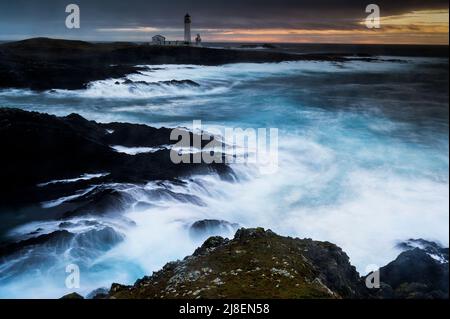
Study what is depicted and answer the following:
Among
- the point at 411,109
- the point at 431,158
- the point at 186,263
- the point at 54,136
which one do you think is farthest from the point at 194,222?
the point at 411,109

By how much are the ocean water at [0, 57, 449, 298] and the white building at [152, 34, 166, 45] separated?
3.33 ft

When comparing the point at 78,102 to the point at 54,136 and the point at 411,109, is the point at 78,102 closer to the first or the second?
the point at 54,136

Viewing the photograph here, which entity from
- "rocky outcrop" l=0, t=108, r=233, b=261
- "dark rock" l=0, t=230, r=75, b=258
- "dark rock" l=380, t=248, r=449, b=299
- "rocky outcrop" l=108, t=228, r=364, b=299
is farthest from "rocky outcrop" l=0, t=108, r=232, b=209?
"dark rock" l=380, t=248, r=449, b=299

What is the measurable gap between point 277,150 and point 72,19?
584 centimetres

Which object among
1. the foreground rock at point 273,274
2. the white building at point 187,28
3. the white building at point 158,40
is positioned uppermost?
the white building at point 187,28

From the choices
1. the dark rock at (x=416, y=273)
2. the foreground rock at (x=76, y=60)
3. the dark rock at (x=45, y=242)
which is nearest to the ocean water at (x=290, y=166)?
the dark rock at (x=45, y=242)

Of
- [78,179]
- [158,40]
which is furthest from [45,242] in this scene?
[158,40]

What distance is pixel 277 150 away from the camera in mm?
10312

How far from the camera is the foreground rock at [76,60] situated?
10133mm

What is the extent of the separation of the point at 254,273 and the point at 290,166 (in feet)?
15.1

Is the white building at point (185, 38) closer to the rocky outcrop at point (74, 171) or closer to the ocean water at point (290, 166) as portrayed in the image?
the ocean water at point (290, 166)

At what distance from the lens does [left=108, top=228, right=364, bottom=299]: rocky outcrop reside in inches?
216

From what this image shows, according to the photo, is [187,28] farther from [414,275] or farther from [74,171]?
[414,275]

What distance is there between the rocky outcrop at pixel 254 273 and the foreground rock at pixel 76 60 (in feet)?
21.3
